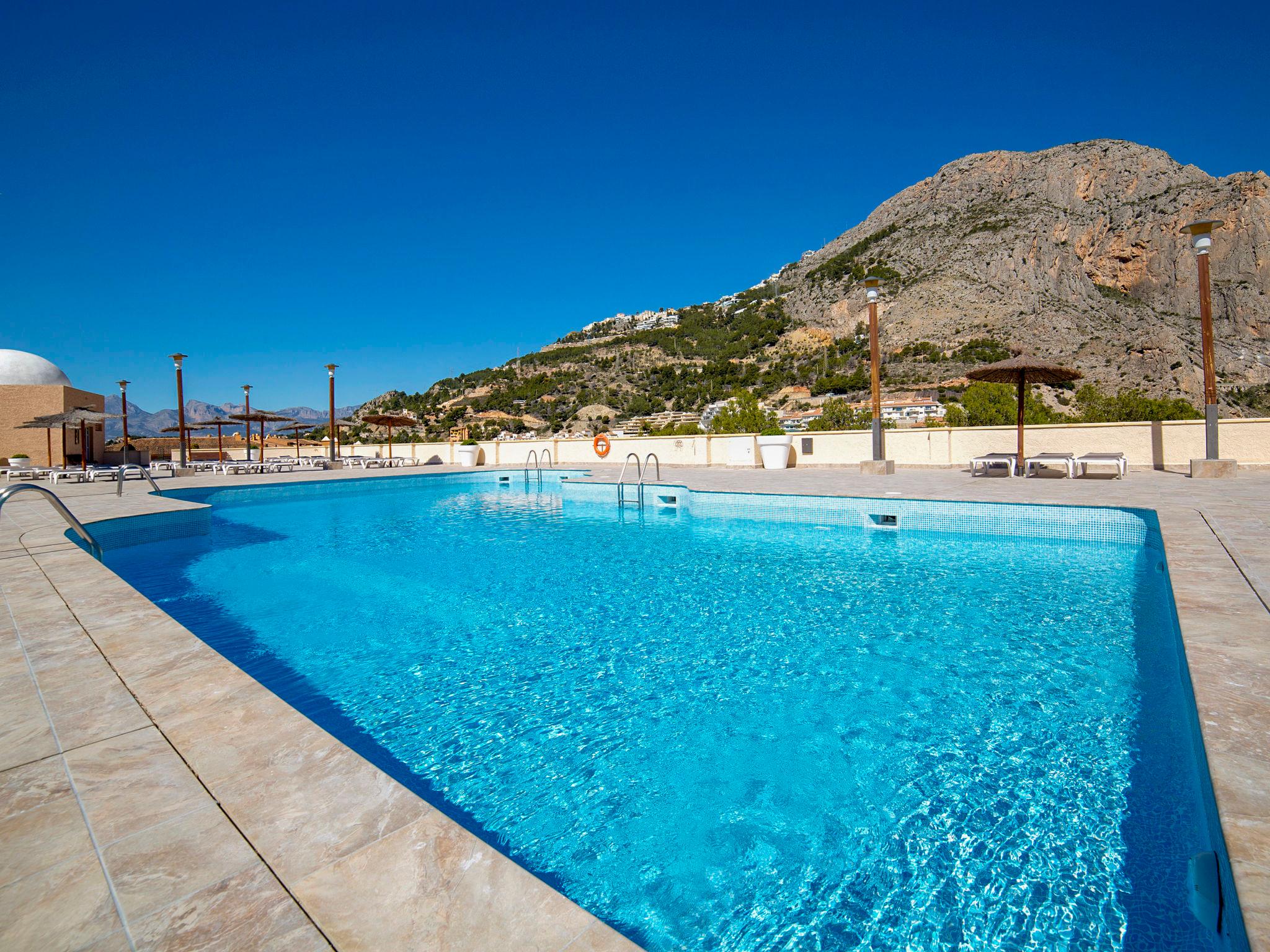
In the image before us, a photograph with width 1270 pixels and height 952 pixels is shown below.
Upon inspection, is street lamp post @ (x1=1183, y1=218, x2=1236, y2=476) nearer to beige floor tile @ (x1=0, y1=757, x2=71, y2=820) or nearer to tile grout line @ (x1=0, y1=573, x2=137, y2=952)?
tile grout line @ (x1=0, y1=573, x2=137, y2=952)

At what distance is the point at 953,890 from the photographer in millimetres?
1806

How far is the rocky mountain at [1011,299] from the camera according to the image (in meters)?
46.0

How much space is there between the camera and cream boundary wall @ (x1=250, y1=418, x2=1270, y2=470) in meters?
10.1

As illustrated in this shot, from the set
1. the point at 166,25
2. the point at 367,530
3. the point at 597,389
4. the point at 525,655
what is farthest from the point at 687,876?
the point at 597,389

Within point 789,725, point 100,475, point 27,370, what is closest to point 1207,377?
point 789,725

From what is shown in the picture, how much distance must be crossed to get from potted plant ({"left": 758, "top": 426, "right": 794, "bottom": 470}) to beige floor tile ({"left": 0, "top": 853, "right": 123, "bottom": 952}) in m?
14.0

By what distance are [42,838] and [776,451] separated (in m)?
14.0

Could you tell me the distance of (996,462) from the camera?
10812 mm

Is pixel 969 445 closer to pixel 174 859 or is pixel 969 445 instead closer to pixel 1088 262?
pixel 174 859

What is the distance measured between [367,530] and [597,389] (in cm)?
5885

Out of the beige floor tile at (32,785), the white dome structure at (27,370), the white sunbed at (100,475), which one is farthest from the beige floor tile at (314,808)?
the white dome structure at (27,370)

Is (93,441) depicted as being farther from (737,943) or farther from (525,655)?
(737,943)

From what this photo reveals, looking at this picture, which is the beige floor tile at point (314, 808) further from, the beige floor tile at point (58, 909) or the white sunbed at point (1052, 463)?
the white sunbed at point (1052, 463)

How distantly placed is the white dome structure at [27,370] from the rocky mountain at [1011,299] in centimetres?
2730
